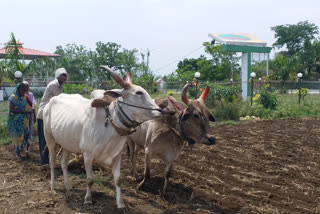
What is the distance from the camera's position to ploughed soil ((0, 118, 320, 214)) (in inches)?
183

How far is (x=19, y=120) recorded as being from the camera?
7.43 m

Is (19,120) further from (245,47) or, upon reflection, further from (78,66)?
(78,66)

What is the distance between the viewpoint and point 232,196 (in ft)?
16.7

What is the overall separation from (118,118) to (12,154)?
4696 mm

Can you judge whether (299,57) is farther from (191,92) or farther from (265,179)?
(265,179)

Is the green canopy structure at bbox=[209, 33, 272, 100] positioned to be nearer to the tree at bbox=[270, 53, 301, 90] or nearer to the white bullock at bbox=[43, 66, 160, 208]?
the tree at bbox=[270, 53, 301, 90]

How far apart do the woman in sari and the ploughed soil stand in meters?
0.38

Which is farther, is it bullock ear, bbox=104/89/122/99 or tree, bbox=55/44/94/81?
tree, bbox=55/44/94/81

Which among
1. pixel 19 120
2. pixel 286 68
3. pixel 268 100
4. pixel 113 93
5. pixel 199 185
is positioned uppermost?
pixel 286 68

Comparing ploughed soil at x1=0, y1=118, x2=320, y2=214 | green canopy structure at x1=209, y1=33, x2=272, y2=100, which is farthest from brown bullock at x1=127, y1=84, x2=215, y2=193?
green canopy structure at x1=209, y1=33, x2=272, y2=100

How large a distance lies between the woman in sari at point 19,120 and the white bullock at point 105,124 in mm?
2697

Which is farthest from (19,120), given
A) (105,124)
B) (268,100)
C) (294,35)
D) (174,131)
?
(294,35)

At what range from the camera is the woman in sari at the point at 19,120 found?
7.29 metres

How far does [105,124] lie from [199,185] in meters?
2.15
